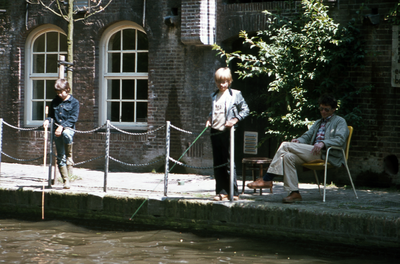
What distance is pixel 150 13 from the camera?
36.2 feet

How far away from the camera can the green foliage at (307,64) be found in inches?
356

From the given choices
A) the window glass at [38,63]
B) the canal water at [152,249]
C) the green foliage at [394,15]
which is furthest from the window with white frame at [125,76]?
the green foliage at [394,15]

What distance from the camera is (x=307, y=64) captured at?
9.34 m

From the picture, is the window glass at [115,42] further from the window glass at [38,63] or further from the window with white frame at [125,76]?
the window glass at [38,63]

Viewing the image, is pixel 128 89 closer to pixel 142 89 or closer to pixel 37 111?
pixel 142 89

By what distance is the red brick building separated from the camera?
9086 mm

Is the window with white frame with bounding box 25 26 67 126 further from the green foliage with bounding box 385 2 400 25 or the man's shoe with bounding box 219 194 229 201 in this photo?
the green foliage with bounding box 385 2 400 25

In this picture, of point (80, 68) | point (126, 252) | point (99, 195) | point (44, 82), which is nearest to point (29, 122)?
point (44, 82)

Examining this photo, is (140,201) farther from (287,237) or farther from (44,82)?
(44,82)

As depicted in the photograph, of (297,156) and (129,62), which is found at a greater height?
(129,62)

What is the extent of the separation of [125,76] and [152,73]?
31.6 inches

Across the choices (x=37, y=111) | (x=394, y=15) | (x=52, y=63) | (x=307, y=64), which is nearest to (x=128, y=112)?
(x=52, y=63)

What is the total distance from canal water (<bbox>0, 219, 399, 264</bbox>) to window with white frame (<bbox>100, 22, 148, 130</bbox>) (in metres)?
4.71

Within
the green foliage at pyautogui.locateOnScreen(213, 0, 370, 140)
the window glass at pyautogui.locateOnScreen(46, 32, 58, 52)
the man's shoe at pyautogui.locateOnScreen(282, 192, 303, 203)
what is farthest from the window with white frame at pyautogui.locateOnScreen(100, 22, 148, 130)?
the man's shoe at pyautogui.locateOnScreen(282, 192, 303, 203)
